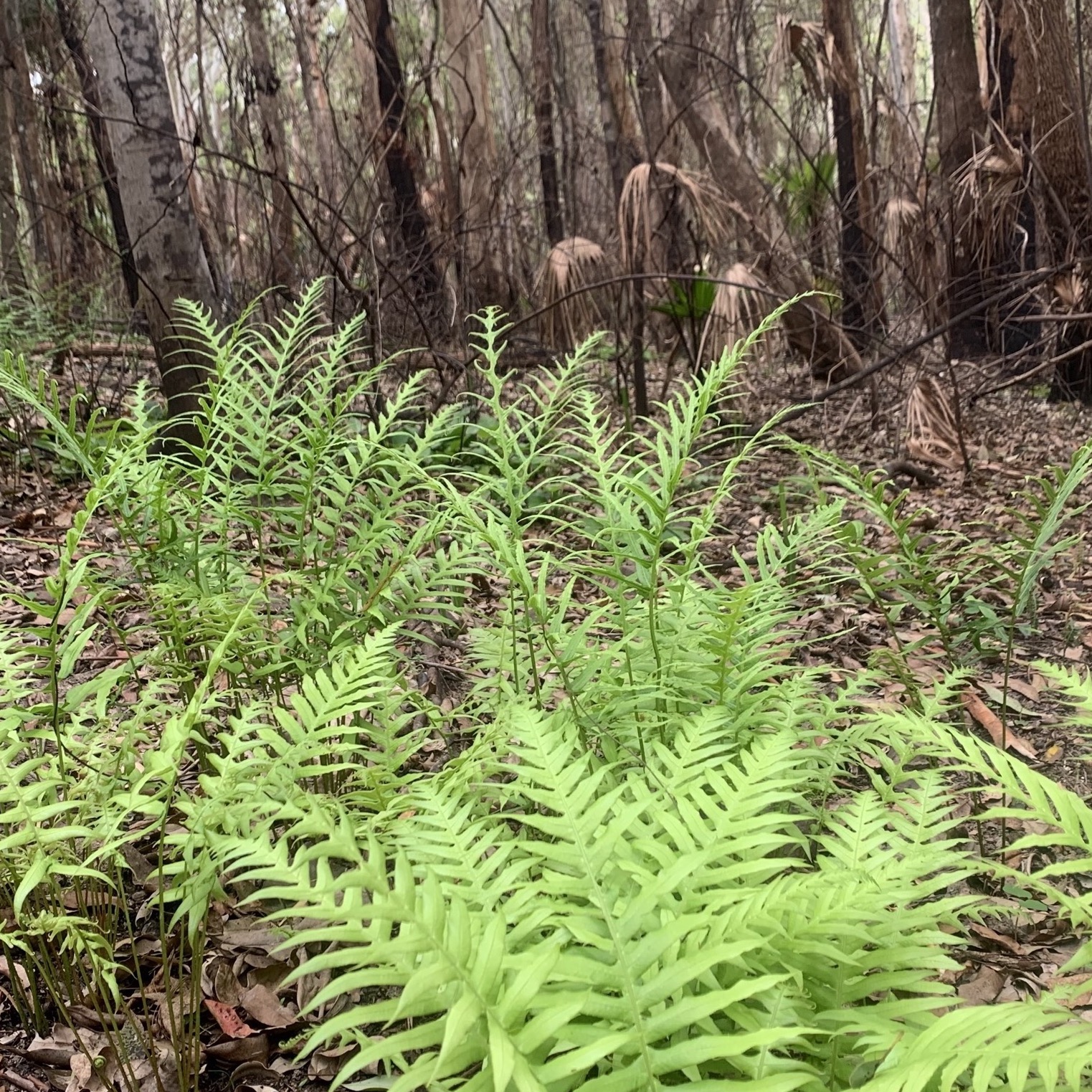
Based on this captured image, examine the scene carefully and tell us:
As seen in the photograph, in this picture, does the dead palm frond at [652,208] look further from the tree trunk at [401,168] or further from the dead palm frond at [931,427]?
the dead palm frond at [931,427]

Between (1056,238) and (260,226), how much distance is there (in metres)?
4.50

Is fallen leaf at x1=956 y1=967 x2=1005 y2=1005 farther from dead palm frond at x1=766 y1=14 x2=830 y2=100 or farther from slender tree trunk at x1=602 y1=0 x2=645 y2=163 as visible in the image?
slender tree trunk at x1=602 y1=0 x2=645 y2=163

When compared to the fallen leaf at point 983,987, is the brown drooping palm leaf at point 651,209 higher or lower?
higher

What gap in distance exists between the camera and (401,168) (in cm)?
559

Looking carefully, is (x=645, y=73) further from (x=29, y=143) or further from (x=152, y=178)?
(x=29, y=143)

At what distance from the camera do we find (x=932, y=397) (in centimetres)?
421

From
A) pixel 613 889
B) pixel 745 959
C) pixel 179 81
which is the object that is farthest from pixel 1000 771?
pixel 179 81

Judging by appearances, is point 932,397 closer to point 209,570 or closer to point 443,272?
point 443,272

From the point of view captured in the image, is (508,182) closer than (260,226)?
No

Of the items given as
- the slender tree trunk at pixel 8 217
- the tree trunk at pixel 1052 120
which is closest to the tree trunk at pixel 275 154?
the slender tree trunk at pixel 8 217

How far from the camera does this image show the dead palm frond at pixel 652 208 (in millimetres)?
4074

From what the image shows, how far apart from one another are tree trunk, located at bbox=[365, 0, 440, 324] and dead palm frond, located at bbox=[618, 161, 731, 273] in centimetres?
110

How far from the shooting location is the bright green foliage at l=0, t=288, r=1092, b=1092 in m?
0.73

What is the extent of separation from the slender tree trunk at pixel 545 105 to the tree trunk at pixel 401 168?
3.69 ft
